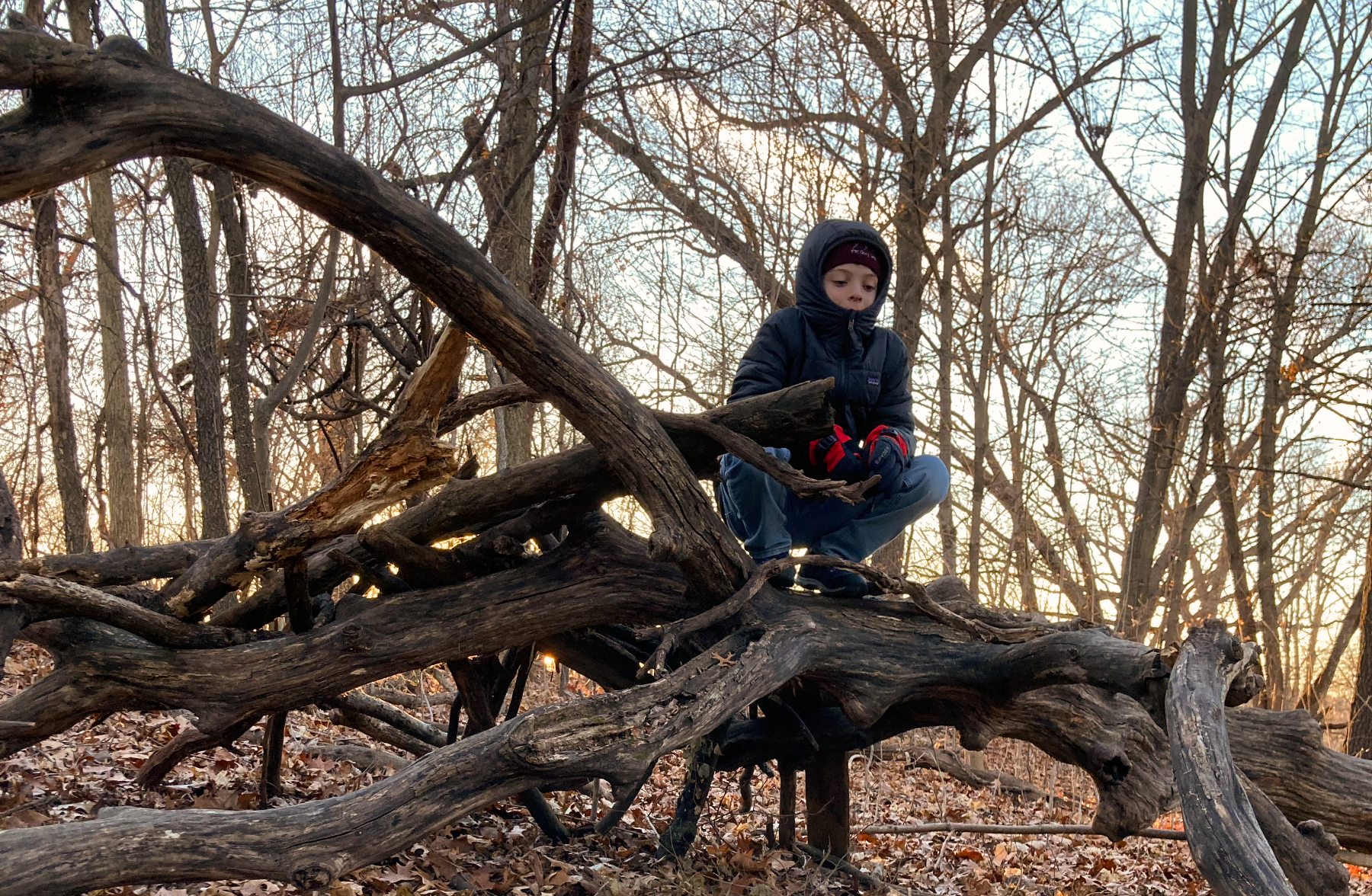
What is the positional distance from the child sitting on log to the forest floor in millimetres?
1330

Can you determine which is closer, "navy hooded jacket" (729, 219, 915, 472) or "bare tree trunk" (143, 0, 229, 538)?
"navy hooded jacket" (729, 219, 915, 472)

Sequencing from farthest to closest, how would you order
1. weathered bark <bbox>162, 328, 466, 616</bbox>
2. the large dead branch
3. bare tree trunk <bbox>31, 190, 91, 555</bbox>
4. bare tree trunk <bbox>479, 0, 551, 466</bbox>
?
1. bare tree trunk <bbox>479, 0, 551, 466</bbox>
2. bare tree trunk <bbox>31, 190, 91, 555</bbox>
3. the large dead branch
4. weathered bark <bbox>162, 328, 466, 616</bbox>

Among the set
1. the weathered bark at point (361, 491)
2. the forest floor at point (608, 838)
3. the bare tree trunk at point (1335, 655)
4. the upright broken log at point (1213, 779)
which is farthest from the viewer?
the bare tree trunk at point (1335, 655)

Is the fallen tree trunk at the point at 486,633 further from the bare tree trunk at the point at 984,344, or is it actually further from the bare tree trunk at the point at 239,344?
the bare tree trunk at the point at 984,344

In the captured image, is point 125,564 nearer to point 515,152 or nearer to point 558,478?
point 558,478

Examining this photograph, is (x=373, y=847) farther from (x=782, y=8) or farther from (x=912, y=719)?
(x=782, y=8)

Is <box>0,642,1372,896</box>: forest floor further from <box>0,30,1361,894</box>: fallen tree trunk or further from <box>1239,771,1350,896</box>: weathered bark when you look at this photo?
<box>1239,771,1350,896</box>: weathered bark

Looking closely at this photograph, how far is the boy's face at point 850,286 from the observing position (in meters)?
4.29

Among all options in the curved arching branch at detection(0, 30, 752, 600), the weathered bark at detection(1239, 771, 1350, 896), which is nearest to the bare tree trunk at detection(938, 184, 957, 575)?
the weathered bark at detection(1239, 771, 1350, 896)

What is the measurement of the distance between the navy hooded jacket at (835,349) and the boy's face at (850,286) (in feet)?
0.09

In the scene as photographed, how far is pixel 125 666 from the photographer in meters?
3.63

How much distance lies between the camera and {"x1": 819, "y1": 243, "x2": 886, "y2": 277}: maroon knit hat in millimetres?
4293

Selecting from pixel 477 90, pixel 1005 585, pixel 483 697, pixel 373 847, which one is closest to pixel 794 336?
pixel 483 697

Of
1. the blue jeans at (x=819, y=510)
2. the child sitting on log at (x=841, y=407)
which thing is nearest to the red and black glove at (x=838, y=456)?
the child sitting on log at (x=841, y=407)
